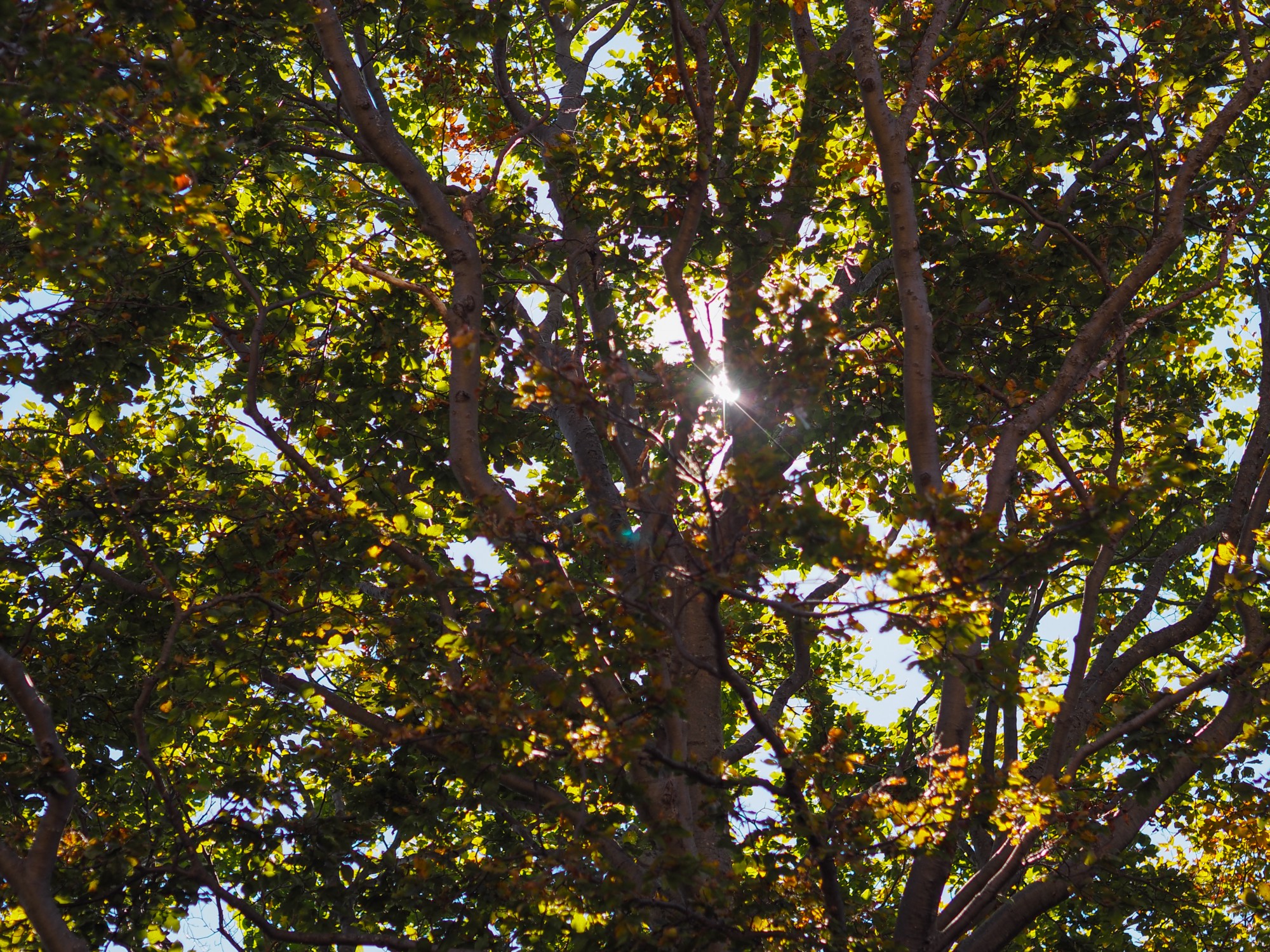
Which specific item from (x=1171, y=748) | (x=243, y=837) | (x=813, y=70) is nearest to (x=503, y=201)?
(x=813, y=70)

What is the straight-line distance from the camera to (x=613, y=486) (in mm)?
6938

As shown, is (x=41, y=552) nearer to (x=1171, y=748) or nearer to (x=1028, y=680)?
(x=1028, y=680)

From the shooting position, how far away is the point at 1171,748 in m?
5.63

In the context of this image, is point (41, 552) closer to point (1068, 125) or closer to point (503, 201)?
point (503, 201)

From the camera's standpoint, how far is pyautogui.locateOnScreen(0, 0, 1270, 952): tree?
15.5 feet

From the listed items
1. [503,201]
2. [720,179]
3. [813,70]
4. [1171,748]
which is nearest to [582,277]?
[720,179]

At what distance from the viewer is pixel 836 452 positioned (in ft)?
28.2

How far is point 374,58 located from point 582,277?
10.0 ft

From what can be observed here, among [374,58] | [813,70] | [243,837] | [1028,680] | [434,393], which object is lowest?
[243,837]

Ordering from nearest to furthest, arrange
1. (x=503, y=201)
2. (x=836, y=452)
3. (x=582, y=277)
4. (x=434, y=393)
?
(x=582, y=277)
(x=434, y=393)
(x=503, y=201)
(x=836, y=452)

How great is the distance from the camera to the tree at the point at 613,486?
15.5 feet

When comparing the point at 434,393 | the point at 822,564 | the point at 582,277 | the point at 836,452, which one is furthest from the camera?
the point at 836,452

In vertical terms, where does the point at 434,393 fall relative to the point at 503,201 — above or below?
below

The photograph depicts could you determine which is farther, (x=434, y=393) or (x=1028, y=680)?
(x=434, y=393)
